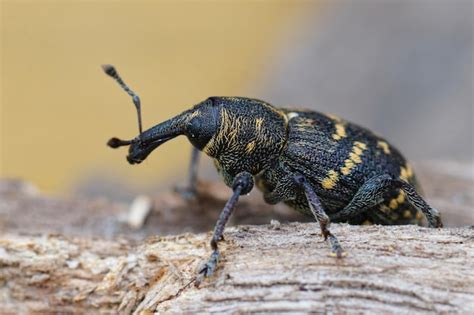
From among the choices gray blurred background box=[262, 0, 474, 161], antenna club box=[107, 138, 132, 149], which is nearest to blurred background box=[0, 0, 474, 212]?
gray blurred background box=[262, 0, 474, 161]

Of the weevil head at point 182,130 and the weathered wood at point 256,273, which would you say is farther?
the weevil head at point 182,130

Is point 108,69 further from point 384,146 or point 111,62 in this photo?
point 111,62

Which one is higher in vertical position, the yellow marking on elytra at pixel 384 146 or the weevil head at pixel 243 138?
the yellow marking on elytra at pixel 384 146

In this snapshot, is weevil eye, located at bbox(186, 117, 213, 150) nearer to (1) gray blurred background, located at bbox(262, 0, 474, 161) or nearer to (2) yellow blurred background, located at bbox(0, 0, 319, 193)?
→ (1) gray blurred background, located at bbox(262, 0, 474, 161)

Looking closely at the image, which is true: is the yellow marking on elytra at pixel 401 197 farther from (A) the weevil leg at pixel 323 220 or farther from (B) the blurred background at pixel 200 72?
(B) the blurred background at pixel 200 72

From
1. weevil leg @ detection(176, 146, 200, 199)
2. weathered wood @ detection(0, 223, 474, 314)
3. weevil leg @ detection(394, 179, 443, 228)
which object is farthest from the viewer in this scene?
weevil leg @ detection(176, 146, 200, 199)

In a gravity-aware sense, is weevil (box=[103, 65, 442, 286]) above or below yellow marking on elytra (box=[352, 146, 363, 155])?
below

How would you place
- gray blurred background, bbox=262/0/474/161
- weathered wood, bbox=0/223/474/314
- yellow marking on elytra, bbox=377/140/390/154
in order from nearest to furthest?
weathered wood, bbox=0/223/474/314 < yellow marking on elytra, bbox=377/140/390/154 < gray blurred background, bbox=262/0/474/161

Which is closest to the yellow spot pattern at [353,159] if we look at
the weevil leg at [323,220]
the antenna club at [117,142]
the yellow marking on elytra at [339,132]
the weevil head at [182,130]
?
the yellow marking on elytra at [339,132]
